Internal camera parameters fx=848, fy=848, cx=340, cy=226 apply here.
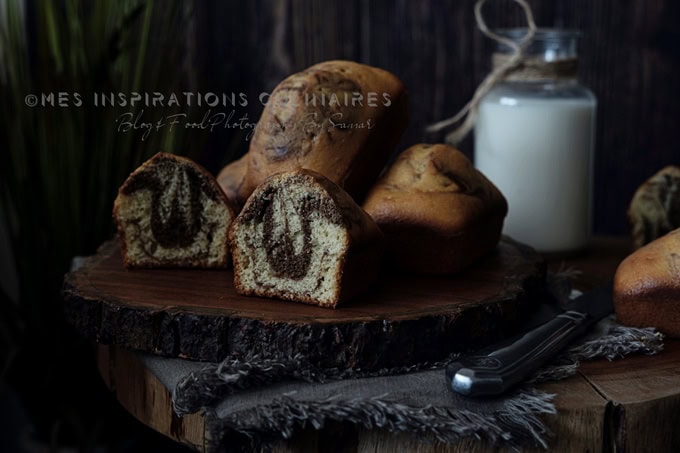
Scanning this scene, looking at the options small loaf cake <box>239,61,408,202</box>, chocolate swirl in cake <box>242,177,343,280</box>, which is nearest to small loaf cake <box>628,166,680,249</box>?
small loaf cake <box>239,61,408,202</box>

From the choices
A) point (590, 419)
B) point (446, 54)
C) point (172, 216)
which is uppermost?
point (446, 54)

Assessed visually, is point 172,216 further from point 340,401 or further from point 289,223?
point 340,401

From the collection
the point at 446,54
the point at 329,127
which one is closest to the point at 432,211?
the point at 329,127

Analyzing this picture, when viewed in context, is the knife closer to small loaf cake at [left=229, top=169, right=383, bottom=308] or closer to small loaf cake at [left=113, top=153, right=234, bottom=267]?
small loaf cake at [left=229, top=169, right=383, bottom=308]

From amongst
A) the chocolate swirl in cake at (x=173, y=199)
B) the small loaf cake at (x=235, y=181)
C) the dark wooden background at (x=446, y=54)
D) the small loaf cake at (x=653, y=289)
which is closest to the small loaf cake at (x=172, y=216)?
the chocolate swirl in cake at (x=173, y=199)

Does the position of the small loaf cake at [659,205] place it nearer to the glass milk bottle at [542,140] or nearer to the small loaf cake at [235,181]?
the glass milk bottle at [542,140]

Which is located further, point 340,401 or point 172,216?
point 172,216
